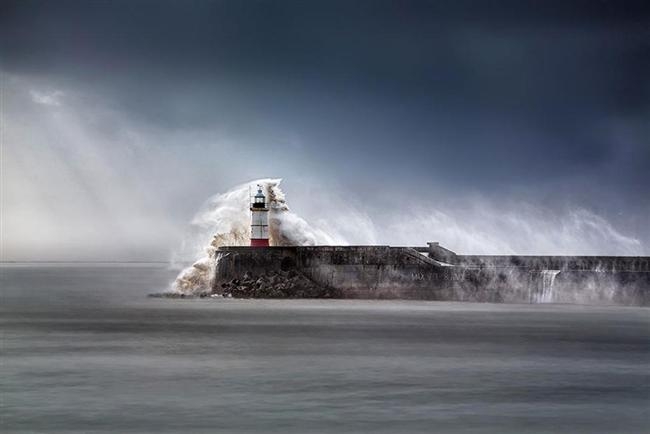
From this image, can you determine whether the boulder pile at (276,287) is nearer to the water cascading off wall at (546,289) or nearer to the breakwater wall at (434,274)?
the breakwater wall at (434,274)

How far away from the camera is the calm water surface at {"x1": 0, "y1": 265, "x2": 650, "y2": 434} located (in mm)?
13016

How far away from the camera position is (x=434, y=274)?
104ft

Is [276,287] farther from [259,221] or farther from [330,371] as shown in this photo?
[330,371]

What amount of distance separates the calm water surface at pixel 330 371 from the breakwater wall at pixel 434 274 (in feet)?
4.64

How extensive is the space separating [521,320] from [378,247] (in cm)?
539

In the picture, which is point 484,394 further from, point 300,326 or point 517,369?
point 300,326

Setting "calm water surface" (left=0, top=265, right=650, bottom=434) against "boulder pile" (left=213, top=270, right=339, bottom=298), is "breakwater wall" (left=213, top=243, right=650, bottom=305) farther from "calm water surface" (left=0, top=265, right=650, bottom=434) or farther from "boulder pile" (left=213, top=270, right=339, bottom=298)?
"calm water surface" (left=0, top=265, right=650, bottom=434)

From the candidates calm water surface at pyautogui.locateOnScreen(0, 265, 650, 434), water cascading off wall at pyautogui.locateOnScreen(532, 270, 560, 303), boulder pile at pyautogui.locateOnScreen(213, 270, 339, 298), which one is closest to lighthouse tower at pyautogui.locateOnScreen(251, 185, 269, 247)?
boulder pile at pyautogui.locateOnScreen(213, 270, 339, 298)

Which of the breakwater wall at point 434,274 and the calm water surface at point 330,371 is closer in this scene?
the calm water surface at point 330,371

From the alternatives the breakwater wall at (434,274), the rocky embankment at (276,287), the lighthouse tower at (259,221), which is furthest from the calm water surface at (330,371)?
the lighthouse tower at (259,221)

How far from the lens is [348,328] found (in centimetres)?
2481

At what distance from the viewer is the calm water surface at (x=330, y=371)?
512 inches

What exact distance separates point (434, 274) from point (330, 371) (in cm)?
1462

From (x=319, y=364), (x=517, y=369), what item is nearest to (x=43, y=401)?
(x=319, y=364)
